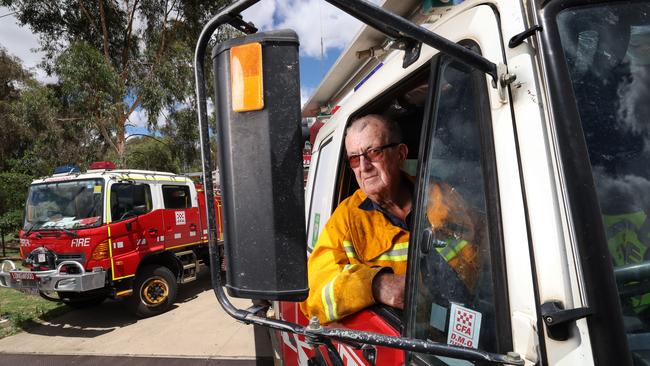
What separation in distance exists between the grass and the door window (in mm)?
7319

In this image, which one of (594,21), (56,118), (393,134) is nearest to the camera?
(594,21)

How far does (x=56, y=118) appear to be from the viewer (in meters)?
15.4

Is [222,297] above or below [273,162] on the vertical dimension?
below

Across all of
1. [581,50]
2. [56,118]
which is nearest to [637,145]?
[581,50]

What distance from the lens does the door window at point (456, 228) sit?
913 millimetres

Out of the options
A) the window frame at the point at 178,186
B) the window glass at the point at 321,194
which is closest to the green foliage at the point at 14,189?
the window frame at the point at 178,186

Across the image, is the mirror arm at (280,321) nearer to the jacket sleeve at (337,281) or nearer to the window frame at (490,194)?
the window frame at (490,194)

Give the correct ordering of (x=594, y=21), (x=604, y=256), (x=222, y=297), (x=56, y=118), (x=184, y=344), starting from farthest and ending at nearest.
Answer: (x=56, y=118), (x=184, y=344), (x=222, y=297), (x=594, y=21), (x=604, y=256)

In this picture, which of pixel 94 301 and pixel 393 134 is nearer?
pixel 393 134

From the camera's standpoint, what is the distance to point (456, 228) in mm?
1031

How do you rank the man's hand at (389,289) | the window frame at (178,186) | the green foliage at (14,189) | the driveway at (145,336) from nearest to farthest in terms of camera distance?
the man's hand at (389,289) < the driveway at (145,336) < the window frame at (178,186) < the green foliage at (14,189)

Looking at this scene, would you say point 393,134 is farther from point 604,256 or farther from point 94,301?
point 94,301

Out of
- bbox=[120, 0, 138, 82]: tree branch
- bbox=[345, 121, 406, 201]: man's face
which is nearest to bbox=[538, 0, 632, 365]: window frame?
bbox=[345, 121, 406, 201]: man's face

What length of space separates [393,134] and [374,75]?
1.00 feet
